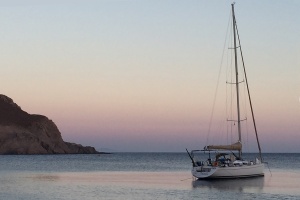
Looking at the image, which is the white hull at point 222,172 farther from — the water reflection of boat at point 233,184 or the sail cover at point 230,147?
the sail cover at point 230,147

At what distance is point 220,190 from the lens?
152 feet

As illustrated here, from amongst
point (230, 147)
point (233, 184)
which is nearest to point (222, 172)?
point (233, 184)

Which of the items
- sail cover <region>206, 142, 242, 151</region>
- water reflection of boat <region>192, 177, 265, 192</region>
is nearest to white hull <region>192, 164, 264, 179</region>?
water reflection of boat <region>192, 177, 265, 192</region>

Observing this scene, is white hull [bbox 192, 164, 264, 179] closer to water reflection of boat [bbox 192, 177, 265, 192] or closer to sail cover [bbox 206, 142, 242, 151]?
water reflection of boat [bbox 192, 177, 265, 192]

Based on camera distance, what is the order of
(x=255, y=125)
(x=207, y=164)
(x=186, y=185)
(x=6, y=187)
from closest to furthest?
(x=6, y=187) → (x=186, y=185) → (x=207, y=164) → (x=255, y=125)

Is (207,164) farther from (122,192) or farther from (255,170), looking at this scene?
(122,192)

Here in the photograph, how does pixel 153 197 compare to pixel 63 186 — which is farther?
pixel 63 186

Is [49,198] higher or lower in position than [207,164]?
A: lower

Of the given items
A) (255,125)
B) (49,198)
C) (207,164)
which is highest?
(255,125)

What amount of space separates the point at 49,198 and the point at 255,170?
25862 mm

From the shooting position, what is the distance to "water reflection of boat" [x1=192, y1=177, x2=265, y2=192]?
47759 mm

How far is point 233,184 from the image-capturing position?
5103 cm

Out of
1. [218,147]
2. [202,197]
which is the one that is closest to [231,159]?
[218,147]

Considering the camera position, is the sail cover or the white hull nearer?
the white hull
